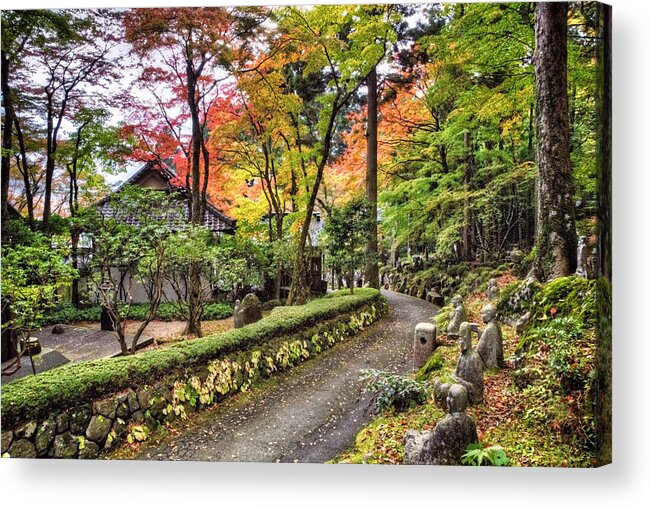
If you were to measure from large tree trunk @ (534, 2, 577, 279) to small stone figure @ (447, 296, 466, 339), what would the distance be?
0.73 metres

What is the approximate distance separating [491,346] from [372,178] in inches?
85.4

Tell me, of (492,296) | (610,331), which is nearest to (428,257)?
(492,296)

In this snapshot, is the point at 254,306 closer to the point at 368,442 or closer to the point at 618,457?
the point at 368,442

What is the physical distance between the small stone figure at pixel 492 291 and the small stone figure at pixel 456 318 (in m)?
0.25

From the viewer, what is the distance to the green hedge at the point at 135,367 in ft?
8.94

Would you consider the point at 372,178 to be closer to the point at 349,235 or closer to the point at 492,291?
the point at 349,235

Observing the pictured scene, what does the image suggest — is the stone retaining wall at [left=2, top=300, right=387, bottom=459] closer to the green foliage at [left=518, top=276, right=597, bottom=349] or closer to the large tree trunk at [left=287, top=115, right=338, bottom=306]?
the large tree trunk at [left=287, top=115, right=338, bottom=306]

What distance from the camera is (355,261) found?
4.13m

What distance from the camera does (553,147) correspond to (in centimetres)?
318

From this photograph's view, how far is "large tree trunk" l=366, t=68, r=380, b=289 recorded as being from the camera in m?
3.96

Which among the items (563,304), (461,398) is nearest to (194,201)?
(461,398)

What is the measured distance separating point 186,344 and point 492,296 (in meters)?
2.86

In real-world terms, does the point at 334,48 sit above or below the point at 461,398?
above

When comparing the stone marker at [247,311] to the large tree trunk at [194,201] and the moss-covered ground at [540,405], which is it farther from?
the moss-covered ground at [540,405]
